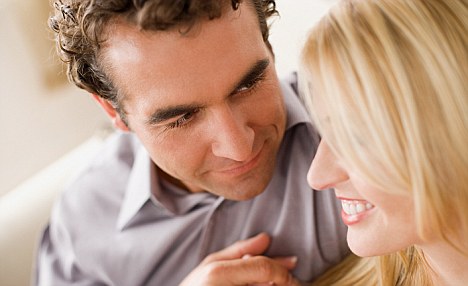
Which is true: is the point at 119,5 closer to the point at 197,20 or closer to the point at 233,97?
the point at 197,20

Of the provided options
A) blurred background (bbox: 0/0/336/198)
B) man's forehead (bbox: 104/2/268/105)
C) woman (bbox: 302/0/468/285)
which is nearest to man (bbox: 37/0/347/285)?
man's forehead (bbox: 104/2/268/105)

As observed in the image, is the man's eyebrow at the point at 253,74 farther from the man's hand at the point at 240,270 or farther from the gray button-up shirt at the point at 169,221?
the man's hand at the point at 240,270

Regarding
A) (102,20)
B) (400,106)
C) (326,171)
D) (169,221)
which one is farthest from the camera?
(169,221)

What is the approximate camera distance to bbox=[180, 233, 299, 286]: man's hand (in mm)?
1306

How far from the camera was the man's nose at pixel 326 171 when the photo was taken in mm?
984

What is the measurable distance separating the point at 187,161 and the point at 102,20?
1.13 feet

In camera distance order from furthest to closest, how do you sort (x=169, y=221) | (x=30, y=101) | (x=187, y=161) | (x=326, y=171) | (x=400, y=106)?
1. (x=30, y=101)
2. (x=169, y=221)
3. (x=187, y=161)
4. (x=326, y=171)
5. (x=400, y=106)

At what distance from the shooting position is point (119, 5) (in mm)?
1055

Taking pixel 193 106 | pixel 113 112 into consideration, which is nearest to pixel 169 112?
pixel 193 106

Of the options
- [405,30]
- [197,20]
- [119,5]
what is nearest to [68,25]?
[119,5]

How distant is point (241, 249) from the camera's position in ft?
4.52

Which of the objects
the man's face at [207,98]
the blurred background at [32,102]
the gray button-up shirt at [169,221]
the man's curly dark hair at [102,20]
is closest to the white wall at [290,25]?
the gray button-up shirt at [169,221]

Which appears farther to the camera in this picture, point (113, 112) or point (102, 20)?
point (113, 112)

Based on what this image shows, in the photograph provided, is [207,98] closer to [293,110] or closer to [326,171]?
[326,171]
